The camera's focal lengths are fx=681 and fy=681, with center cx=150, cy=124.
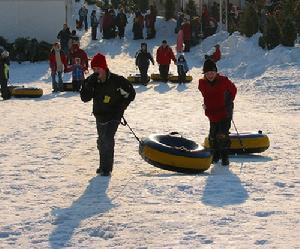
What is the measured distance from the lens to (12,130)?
13805 mm

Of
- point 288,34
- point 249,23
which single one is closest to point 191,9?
point 249,23

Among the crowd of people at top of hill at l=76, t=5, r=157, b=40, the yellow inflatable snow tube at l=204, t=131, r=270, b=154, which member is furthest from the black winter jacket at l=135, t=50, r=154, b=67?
the yellow inflatable snow tube at l=204, t=131, r=270, b=154

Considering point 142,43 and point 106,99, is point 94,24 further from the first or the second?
point 106,99

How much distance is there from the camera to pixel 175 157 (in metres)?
9.09

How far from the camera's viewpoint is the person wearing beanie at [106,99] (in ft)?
29.1

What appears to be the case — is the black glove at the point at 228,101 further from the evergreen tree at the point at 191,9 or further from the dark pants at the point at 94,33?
the evergreen tree at the point at 191,9

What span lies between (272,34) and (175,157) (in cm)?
1624

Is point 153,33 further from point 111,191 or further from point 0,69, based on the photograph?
point 111,191

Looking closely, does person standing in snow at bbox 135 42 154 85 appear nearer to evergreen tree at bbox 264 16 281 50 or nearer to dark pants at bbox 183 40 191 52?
evergreen tree at bbox 264 16 281 50

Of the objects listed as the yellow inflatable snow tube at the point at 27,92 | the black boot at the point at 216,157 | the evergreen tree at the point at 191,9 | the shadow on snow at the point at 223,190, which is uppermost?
the evergreen tree at the point at 191,9

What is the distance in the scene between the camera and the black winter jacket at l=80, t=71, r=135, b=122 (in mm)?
8875

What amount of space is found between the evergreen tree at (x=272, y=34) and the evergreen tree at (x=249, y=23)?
2069mm

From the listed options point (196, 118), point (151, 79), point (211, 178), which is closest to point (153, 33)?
point (151, 79)

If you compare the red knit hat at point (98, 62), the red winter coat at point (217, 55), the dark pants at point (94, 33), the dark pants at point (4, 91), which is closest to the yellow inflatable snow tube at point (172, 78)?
the red winter coat at point (217, 55)
